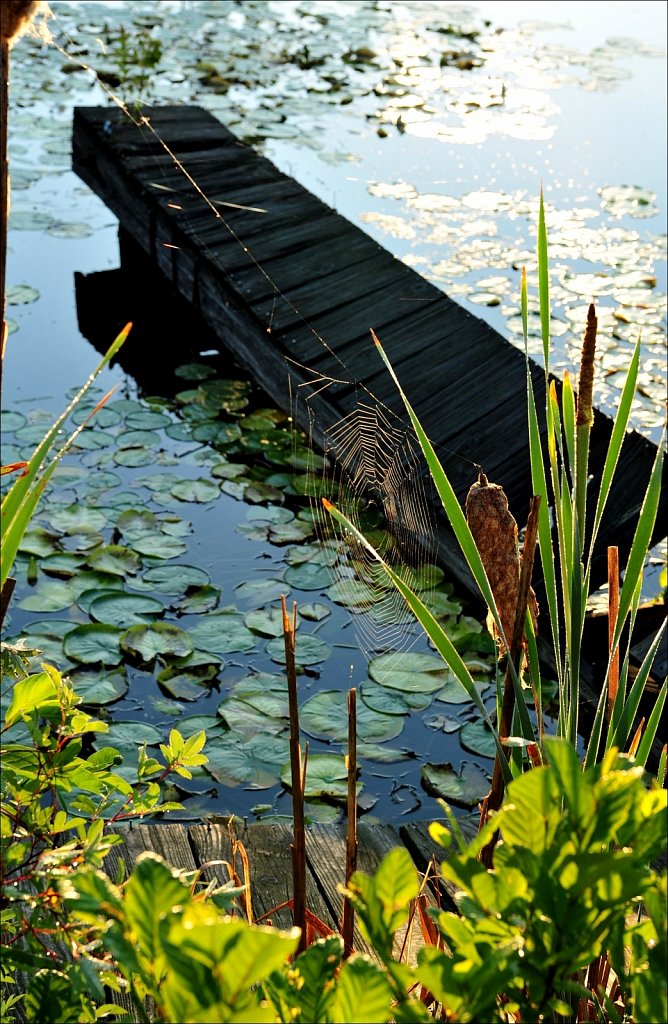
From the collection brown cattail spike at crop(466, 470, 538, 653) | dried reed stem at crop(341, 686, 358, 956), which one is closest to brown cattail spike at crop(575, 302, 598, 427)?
brown cattail spike at crop(466, 470, 538, 653)

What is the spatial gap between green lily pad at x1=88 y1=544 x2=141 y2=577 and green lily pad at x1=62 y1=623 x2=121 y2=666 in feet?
0.77

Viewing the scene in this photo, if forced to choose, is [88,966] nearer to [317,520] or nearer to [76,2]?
[317,520]

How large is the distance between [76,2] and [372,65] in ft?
7.61

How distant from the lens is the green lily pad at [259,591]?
109 inches

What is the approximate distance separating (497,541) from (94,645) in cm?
181

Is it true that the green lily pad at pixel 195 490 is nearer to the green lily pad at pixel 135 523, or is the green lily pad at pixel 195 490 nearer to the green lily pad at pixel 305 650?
the green lily pad at pixel 135 523

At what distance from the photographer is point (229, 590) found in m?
2.81

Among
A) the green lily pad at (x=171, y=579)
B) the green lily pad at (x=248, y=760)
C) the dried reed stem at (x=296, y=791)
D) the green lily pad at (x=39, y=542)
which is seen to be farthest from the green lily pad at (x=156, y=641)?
the dried reed stem at (x=296, y=791)

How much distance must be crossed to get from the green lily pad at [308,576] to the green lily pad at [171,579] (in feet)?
0.76

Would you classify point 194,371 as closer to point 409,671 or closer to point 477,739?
point 409,671

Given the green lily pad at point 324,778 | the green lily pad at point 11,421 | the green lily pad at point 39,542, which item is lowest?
the green lily pad at point 324,778

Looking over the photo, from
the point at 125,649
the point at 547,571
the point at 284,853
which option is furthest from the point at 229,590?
the point at 547,571

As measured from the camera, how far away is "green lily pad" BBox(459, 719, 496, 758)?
→ 2453mm

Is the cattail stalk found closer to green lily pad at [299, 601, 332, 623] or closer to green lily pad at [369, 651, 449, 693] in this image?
green lily pad at [369, 651, 449, 693]
